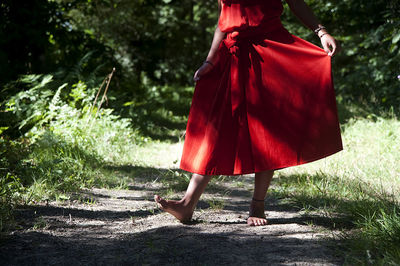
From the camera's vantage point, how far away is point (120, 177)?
15.4 ft

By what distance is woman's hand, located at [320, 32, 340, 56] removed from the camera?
2.76 metres

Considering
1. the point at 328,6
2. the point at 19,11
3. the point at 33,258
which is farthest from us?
the point at 328,6

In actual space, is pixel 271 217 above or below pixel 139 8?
below

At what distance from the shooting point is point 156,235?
2.69 metres

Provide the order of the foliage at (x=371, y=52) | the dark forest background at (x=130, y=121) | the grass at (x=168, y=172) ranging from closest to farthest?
the grass at (x=168, y=172), the dark forest background at (x=130, y=121), the foliage at (x=371, y=52)

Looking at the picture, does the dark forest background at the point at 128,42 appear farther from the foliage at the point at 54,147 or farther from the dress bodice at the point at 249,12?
the dress bodice at the point at 249,12

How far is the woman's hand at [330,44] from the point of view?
2760 millimetres

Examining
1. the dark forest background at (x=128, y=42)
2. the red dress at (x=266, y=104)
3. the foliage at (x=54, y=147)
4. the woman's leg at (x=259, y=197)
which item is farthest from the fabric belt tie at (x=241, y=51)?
the dark forest background at (x=128, y=42)

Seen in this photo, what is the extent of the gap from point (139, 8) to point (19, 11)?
5288 mm

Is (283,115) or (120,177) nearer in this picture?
(283,115)

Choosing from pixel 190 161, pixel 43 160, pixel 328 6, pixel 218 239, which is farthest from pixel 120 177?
pixel 328 6

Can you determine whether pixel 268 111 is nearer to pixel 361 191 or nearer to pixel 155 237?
pixel 155 237

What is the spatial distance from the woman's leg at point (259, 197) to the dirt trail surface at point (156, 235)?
2.4 inches

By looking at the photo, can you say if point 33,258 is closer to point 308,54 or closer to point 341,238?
point 341,238
